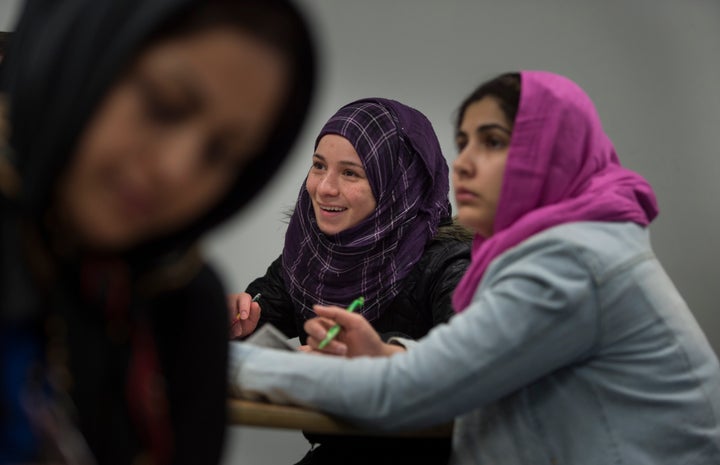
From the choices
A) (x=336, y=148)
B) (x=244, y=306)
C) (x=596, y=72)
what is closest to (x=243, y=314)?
(x=244, y=306)

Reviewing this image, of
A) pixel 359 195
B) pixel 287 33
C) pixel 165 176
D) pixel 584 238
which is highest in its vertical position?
pixel 287 33

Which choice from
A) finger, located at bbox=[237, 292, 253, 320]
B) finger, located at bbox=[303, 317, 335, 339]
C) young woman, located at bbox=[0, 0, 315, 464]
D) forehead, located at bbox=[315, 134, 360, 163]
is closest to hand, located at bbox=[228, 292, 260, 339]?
finger, located at bbox=[237, 292, 253, 320]

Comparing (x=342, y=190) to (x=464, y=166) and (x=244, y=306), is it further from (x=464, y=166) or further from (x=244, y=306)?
(x=464, y=166)

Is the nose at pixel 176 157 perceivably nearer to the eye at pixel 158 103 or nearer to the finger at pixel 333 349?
the eye at pixel 158 103

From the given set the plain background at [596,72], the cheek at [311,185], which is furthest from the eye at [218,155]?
the plain background at [596,72]

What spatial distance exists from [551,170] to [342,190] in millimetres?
879

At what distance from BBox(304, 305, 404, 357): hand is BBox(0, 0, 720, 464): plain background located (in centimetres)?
143

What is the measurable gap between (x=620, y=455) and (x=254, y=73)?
762 millimetres

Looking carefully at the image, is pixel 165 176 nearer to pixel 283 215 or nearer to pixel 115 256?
pixel 115 256

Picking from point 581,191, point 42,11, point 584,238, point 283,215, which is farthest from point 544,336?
point 283,215

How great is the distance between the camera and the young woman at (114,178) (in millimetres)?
505

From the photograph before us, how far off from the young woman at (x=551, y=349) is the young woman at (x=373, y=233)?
0.64m

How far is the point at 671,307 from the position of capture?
41.6 inches

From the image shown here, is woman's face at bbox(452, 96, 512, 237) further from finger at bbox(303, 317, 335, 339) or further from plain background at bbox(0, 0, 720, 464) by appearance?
plain background at bbox(0, 0, 720, 464)
